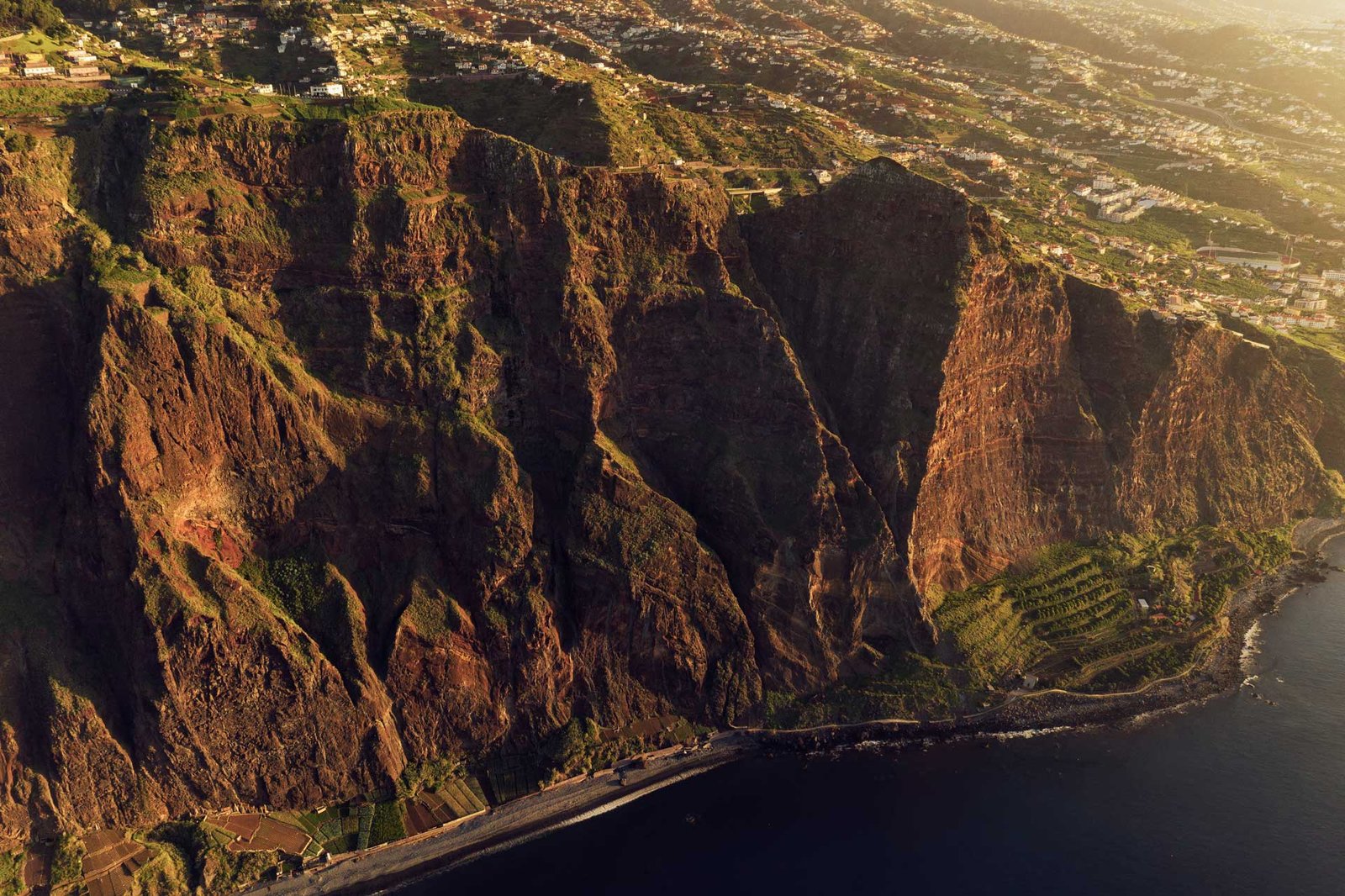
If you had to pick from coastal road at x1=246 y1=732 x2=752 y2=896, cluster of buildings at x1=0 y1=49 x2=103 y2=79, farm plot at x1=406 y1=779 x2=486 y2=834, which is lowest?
coastal road at x1=246 y1=732 x2=752 y2=896

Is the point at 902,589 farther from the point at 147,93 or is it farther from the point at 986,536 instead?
the point at 147,93

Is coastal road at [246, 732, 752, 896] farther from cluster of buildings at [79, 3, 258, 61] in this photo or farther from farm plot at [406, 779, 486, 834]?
cluster of buildings at [79, 3, 258, 61]

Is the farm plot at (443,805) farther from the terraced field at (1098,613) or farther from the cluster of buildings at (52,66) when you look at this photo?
the cluster of buildings at (52,66)

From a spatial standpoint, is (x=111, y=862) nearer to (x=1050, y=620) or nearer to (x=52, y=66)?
(x=52, y=66)

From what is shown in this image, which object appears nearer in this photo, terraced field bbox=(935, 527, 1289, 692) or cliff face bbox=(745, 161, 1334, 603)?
terraced field bbox=(935, 527, 1289, 692)

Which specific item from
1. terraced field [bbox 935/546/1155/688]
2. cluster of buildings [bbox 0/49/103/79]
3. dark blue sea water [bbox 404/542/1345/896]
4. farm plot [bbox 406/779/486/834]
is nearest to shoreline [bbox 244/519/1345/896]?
farm plot [bbox 406/779/486/834]

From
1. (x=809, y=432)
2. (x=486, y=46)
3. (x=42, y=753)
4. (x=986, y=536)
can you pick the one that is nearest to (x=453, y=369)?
(x=809, y=432)

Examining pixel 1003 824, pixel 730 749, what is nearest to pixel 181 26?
pixel 730 749
